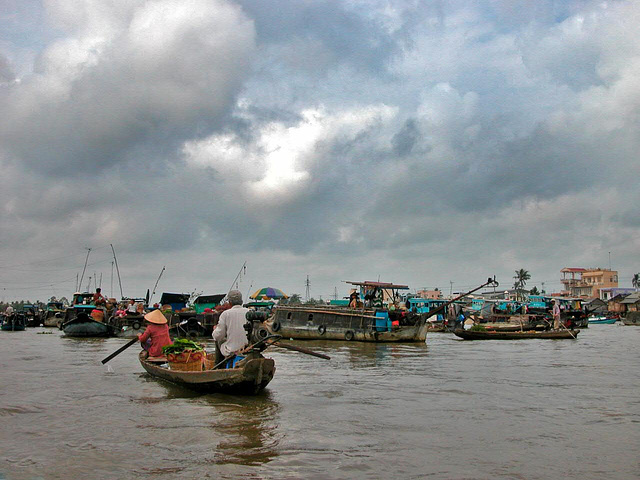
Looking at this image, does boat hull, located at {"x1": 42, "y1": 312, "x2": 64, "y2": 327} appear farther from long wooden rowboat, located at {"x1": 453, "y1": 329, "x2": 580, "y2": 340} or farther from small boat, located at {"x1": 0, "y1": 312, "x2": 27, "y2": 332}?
long wooden rowboat, located at {"x1": 453, "y1": 329, "x2": 580, "y2": 340}

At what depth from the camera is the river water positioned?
5.59 metres

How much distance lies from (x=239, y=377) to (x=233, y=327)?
920 mm

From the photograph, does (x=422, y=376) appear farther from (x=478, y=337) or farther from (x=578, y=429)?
(x=478, y=337)

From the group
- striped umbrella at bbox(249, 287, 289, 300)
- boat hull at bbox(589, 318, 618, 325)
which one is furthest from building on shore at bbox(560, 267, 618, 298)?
striped umbrella at bbox(249, 287, 289, 300)

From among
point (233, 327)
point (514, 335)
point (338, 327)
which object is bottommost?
point (514, 335)

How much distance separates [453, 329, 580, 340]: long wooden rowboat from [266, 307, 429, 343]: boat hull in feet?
17.9

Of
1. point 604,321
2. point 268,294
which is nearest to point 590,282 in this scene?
point 604,321

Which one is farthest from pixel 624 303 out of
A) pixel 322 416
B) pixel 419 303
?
pixel 322 416

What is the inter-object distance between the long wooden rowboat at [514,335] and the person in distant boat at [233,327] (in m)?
22.9

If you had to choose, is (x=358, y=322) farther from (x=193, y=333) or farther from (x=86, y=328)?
(x=86, y=328)

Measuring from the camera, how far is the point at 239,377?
29.8ft

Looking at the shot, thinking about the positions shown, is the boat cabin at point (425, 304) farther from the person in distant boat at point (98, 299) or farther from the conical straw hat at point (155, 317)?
the conical straw hat at point (155, 317)

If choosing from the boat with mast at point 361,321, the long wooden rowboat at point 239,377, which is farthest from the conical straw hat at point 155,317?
the boat with mast at point 361,321

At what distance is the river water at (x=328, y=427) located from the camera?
220 inches
